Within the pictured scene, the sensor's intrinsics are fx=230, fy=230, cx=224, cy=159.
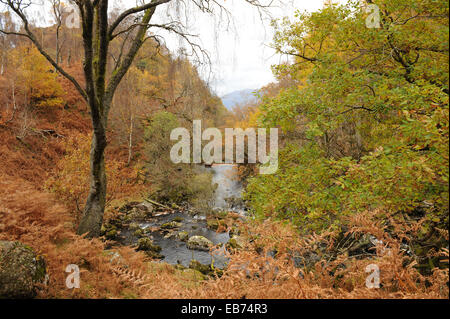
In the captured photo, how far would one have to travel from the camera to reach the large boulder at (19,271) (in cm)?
264

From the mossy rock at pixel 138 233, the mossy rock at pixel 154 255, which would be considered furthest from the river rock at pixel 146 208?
the mossy rock at pixel 154 255

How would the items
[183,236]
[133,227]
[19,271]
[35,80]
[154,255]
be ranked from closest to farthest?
[19,271] < [154,255] < [183,236] < [133,227] < [35,80]

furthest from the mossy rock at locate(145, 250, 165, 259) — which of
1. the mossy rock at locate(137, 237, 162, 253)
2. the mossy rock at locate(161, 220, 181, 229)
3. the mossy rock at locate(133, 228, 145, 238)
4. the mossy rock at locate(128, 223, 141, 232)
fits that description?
the mossy rock at locate(128, 223, 141, 232)

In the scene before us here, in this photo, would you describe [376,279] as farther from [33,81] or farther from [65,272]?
[33,81]

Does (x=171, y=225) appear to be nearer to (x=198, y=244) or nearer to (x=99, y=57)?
(x=198, y=244)

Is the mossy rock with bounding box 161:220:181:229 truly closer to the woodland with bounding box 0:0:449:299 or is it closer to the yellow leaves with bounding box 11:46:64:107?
the woodland with bounding box 0:0:449:299

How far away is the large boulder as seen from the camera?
2.64 m

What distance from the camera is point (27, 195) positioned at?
4254 mm

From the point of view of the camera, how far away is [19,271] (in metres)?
2.71

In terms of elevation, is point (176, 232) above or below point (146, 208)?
below

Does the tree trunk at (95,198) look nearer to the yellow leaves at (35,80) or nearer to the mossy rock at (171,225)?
the mossy rock at (171,225)

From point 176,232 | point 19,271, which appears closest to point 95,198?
point 19,271
